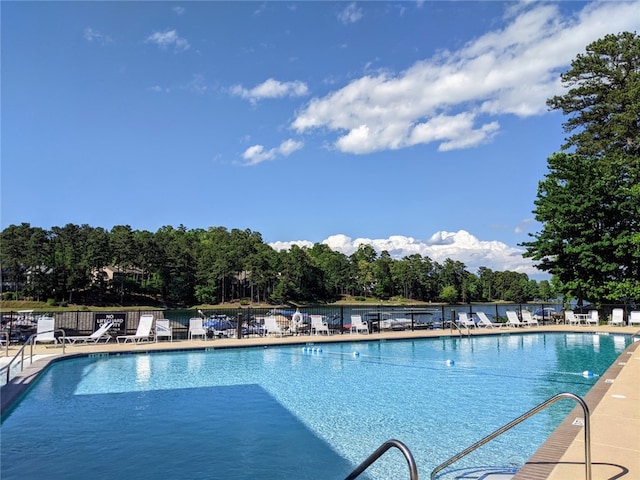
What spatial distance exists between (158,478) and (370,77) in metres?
14.2

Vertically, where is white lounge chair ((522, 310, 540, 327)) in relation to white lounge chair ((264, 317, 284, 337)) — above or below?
below

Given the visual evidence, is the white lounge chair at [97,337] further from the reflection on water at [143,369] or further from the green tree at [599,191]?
the green tree at [599,191]

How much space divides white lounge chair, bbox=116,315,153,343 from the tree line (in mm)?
44279

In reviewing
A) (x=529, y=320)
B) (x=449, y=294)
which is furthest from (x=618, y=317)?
(x=449, y=294)

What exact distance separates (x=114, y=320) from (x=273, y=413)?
10.2 meters

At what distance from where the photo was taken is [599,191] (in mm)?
23594

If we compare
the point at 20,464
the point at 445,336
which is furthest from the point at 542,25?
the point at 20,464

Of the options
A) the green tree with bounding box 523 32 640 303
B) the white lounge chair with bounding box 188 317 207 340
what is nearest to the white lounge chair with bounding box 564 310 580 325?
the green tree with bounding box 523 32 640 303

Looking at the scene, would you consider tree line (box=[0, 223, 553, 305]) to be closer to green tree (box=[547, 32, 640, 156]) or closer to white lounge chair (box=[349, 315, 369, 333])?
green tree (box=[547, 32, 640, 156])

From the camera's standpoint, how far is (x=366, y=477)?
16.1 feet

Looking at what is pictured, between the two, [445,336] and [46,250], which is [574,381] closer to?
[445,336]

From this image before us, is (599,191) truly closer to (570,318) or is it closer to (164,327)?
(570,318)

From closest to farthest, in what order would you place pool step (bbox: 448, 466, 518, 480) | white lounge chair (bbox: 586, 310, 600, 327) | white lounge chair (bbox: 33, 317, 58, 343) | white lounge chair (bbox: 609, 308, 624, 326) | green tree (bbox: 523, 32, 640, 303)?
pool step (bbox: 448, 466, 518, 480), white lounge chair (bbox: 33, 317, 58, 343), white lounge chair (bbox: 609, 308, 624, 326), white lounge chair (bbox: 586, 310, 600, 327), green tree (bbox: 523, 32, 640, 303)

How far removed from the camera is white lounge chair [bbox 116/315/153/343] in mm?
14898
